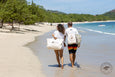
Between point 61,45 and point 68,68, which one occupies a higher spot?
point 61,45

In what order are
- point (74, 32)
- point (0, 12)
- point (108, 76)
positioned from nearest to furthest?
point (108, 76) → point (74, 32) → point (0, 12)

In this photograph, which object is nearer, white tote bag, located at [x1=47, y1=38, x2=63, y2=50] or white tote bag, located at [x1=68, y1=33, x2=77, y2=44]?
white tote bag, located at [x1=47, y1=38, x2=63, y2=50]

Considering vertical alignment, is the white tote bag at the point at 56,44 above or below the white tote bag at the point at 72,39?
below

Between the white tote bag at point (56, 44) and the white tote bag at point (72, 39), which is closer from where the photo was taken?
the white tote bag at point (56, 44)

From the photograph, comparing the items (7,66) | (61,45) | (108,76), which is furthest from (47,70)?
(108,76)

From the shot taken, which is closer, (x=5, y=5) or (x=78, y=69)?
(x=78, y=69)

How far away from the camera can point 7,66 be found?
24.3ft

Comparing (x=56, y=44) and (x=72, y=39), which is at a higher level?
(x=72, y=39)

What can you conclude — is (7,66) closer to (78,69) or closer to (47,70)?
(47,70)

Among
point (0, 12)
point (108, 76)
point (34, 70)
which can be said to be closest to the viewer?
point (108, 76)

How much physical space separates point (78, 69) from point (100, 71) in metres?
0.78

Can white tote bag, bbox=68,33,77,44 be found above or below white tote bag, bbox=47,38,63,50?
above

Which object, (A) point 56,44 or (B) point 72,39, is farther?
(B) point 72,39

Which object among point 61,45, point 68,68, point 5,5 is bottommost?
point 68,68
